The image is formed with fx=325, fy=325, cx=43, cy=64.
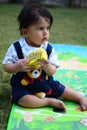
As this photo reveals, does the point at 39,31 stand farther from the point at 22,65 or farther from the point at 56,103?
the point at 56,103

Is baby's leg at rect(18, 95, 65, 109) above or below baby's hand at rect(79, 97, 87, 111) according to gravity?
above

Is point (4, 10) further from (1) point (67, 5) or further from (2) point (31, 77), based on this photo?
(2) point (31, 77)

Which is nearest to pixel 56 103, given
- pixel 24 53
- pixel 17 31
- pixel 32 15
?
pixel 24 53

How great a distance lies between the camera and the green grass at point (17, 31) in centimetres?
199

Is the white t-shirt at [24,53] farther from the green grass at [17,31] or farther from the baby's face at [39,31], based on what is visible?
the green grass at [17,31]

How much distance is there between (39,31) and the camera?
1898 mm

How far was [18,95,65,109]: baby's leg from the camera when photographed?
6.03 ft

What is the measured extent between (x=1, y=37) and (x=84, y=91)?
1.73 metres

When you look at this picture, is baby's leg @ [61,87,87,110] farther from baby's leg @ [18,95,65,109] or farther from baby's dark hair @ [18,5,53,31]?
baby's dark hair @ [18,5,53,31]

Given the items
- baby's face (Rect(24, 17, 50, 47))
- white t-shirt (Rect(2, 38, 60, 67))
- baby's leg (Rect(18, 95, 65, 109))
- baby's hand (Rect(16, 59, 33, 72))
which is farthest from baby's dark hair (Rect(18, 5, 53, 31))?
baby's leg (Rect(18, 95, 65, 109))

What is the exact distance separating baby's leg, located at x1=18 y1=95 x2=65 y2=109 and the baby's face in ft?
1.10

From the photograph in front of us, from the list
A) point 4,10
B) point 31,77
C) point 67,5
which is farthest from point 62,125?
point 67,5

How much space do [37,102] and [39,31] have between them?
16.2 inches

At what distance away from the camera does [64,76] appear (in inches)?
95.2
